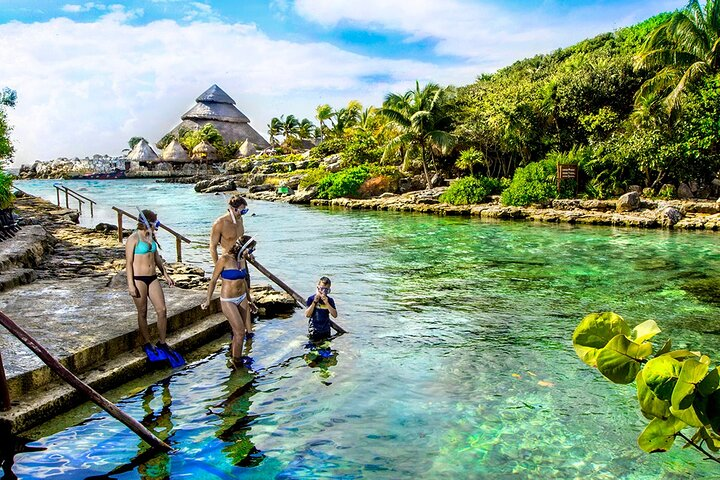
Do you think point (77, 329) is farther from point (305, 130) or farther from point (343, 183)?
point (305, 130)

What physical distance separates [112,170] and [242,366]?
78.1m

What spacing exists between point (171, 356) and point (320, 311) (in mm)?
2048

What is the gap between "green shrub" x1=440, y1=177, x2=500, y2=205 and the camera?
95.0 ft

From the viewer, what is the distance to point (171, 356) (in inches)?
271

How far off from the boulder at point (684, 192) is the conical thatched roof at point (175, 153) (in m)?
57.5

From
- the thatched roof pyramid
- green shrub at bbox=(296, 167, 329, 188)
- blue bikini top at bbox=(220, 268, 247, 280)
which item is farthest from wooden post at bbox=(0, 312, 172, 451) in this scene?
the thatched roof pyramid

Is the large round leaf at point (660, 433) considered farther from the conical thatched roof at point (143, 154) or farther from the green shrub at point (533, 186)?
the conical thatched roof at point (143, 154)

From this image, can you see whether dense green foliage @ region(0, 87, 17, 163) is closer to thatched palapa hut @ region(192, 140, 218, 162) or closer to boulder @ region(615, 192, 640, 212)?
boulder @ region(615, 192, 640, 212)

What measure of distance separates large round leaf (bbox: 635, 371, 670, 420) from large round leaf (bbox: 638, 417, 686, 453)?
41 mm

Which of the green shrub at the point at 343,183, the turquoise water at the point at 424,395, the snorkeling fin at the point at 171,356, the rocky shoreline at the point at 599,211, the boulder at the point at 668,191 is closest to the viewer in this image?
the turquoise water at the point at 424,395

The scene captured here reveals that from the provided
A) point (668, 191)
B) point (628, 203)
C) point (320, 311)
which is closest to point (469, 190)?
point (628, 203)

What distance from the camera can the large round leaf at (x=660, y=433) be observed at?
1.87 metres

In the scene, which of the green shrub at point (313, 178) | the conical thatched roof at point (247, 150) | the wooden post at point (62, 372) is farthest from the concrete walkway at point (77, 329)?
the conical thatched roof at point (247, 150)

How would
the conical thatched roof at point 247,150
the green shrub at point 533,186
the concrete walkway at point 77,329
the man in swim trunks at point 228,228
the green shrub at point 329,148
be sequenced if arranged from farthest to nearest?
the conical thatched roof at point 247,150 < the green shrub at point 329,148 < the green shrub at point 533,186 < the man in swim trunks at point 228,228 < the concrete walkway at point 77,329
